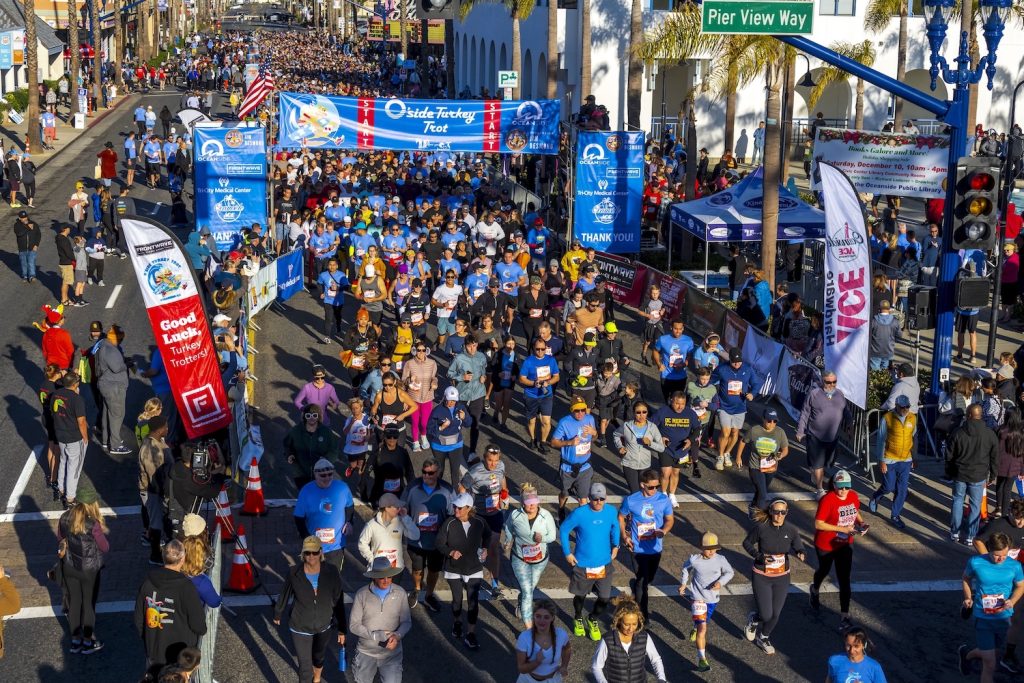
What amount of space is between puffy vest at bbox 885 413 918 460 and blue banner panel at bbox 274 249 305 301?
1281 centimetres

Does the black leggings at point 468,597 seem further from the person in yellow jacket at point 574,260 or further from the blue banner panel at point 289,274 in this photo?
the blue banner panel at point 289,274

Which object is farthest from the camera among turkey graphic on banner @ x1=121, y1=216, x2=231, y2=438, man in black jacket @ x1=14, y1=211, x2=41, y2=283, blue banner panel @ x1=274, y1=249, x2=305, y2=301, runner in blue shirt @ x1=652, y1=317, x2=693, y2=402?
man in black jacket @ x1=14, y1=211, x2=41, y2=283

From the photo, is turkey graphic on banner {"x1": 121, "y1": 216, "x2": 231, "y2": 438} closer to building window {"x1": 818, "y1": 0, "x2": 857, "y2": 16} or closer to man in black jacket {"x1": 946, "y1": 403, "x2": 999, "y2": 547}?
man in black jacket {"x1": 946, "y1": 403, "x2": 999, "y2": 547}

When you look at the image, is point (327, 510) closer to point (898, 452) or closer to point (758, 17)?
point (898, 452)

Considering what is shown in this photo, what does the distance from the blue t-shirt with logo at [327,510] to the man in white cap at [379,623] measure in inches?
84.7

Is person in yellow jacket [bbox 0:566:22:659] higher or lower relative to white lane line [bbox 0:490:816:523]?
higher

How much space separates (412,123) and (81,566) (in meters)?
17.1

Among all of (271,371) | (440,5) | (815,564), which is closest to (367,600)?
(815,564)

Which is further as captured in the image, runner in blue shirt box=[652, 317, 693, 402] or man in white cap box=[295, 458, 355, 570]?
runner in blue shirt box=[652, 317, 693, 402]

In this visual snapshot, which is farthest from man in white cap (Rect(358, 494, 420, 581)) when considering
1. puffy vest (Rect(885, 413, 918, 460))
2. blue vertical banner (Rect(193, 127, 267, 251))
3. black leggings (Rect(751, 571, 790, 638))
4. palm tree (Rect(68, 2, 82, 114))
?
palm tree (Rect(68, 2, 82, 114))

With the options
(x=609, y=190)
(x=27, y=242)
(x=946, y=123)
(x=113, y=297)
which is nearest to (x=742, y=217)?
(x=609, y=190)

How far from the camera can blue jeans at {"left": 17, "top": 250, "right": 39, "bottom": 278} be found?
26.1 m

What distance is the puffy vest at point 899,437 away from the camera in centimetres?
1434

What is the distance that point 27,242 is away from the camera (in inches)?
1016
